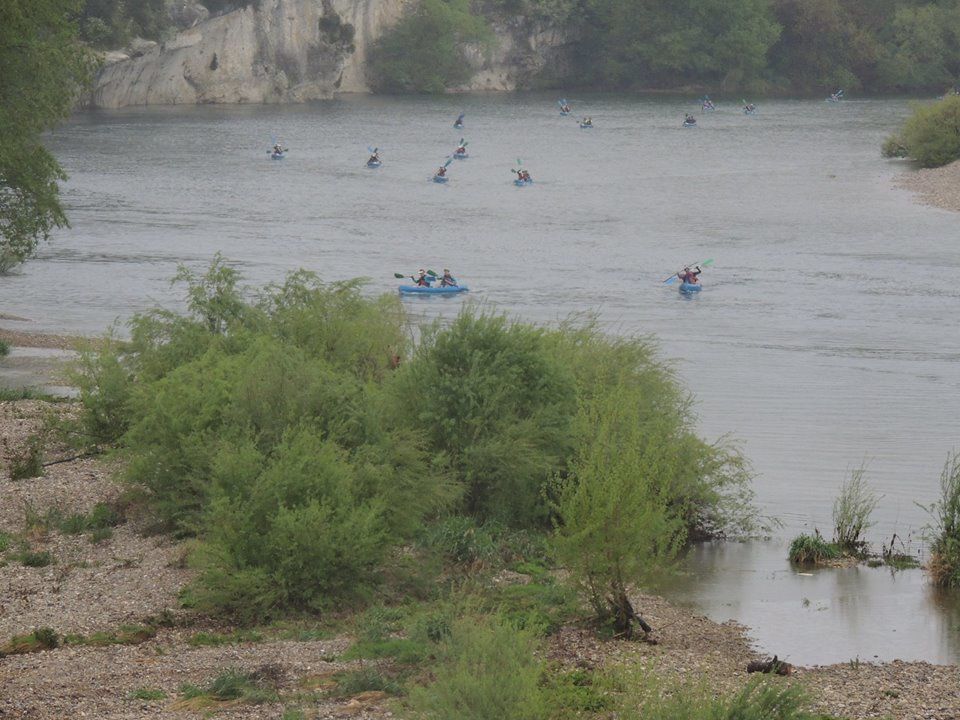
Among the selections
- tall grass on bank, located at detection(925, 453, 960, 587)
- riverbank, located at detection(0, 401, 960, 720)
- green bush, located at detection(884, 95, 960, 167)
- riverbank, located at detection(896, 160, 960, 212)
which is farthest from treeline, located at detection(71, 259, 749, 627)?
green bush, located at detection(884, 95, 960, 167)

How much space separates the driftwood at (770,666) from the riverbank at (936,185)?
50.9 metres

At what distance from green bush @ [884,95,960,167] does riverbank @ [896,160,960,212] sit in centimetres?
117

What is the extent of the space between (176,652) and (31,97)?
A: 747 inches

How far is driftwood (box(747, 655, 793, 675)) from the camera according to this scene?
17281 mm

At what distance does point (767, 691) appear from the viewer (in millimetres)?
13414

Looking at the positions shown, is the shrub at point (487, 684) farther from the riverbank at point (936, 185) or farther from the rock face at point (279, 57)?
the rock face at point (279, 57)

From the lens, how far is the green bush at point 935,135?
77.8 metres

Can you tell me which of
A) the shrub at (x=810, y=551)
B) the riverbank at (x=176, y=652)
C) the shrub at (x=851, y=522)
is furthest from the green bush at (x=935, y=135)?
the riverbank at (x=176, y=652)

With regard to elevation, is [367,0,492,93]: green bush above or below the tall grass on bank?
above

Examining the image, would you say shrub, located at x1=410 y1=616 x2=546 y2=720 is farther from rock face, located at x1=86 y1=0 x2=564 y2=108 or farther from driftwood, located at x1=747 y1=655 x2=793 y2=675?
rock face, located at x1=86 y1=0 x2=564 y2=108

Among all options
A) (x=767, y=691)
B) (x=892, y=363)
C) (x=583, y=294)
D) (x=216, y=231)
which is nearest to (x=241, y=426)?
(x=767, y=691)

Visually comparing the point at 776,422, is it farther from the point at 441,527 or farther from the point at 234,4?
the point at 234,4

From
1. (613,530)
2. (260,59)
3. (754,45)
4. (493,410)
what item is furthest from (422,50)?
(613,530)

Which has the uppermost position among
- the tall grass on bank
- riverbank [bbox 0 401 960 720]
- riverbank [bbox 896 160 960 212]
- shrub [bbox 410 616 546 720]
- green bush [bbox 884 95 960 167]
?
green bush [bbox 884 95 960 167]
